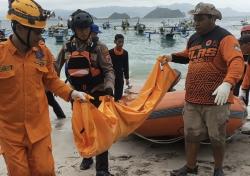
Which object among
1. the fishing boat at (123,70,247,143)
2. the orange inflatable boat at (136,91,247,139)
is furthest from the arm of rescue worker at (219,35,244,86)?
the orange inflatable boat at (136,91,247,139)

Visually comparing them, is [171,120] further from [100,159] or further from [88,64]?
[88,64]

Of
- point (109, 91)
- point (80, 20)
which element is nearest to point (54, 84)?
point (109, 91)

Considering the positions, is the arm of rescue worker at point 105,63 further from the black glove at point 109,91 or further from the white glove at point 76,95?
the white glove at point 76,95

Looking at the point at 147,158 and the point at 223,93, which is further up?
the point at 223,93

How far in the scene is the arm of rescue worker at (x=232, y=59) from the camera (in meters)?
4.16

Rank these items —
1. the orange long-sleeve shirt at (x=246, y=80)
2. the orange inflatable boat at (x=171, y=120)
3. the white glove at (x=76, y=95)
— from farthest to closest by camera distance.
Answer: the orange long-sleeve shirt at (x=246, y=80) → the orange inflatable boat at (x=171, y=120) → the white glove at (x=76, y=95)

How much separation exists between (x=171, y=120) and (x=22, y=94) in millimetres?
2650

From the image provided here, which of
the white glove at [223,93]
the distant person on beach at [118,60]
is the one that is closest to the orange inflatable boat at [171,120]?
the white glove at [223,93]

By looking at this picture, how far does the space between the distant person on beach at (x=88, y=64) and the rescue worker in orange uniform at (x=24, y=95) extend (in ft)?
3.59

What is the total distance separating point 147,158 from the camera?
5.70 meters

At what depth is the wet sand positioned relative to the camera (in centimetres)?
521

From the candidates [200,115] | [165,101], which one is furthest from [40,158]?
[165,101]

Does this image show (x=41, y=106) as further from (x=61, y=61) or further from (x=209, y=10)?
(x=209, y=10)

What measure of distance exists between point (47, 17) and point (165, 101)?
278 centimetres
